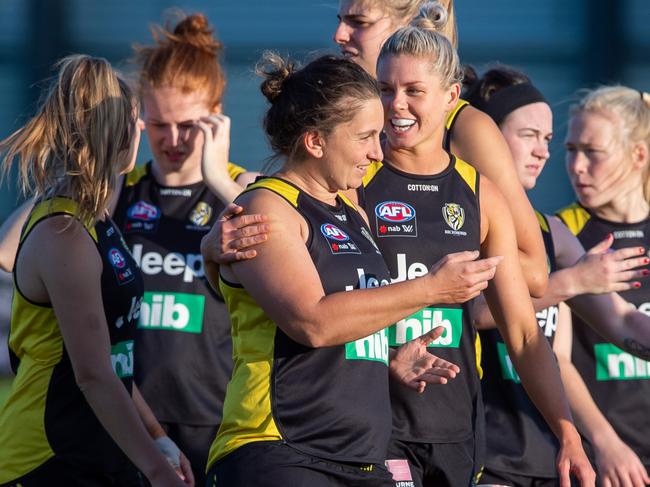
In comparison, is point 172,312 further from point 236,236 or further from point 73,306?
point 236,236

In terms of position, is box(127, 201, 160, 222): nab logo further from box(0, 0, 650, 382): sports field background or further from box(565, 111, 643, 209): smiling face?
box(0, 0, 650, 382): sports field background

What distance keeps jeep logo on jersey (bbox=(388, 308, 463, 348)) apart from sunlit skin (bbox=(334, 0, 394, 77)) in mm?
1021

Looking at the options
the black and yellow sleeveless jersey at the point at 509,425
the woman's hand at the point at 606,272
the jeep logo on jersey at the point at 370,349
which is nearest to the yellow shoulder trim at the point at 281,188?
the jeep logo on jersey at the point at 370,349

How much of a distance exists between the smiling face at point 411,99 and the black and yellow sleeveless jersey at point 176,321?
5.20ft

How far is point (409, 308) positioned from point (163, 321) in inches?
84.8

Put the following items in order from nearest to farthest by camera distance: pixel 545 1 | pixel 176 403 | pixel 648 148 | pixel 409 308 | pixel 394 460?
pixel 409 308 → pixel 394 460 → pixel 176 403 → pixel 648 148 → pixel 545 1

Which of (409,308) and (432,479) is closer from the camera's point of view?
(409,308)

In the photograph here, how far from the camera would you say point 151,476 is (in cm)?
313

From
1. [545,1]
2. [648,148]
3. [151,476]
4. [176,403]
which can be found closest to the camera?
[151,476]

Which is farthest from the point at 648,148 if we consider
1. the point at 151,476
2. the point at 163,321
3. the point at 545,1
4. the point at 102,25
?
the point at 102,25

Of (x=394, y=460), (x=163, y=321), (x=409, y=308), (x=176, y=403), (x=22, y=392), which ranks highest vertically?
(x=409, y=308)

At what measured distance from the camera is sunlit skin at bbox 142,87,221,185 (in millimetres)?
5020

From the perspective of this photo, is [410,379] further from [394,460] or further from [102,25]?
[102,25]

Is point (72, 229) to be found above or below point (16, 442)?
above
